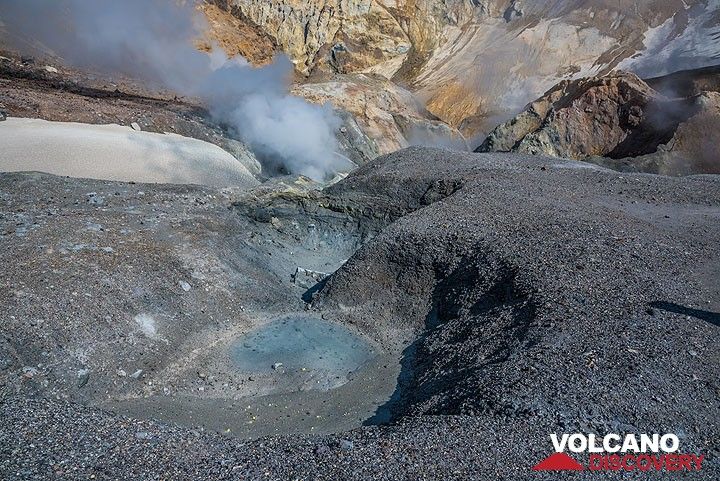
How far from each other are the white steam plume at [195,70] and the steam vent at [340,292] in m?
0.15

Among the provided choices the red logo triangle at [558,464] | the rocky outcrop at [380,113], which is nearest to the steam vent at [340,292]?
the red logo triangle at [558,464]

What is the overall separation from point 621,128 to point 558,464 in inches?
732

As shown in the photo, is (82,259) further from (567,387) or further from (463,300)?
(567,387)

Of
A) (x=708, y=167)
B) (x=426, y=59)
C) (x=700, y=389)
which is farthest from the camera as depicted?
(x=426, y=59)

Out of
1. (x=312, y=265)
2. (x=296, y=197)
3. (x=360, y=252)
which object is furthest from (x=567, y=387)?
(x=296, y=197)

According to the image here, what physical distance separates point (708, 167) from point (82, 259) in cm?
1698

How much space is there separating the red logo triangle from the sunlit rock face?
27.5 m

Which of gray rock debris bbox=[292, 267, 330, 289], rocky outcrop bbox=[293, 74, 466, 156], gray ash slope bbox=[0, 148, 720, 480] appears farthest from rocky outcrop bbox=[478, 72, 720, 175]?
gray rock debris bbox=[292, 267, 330, 289]

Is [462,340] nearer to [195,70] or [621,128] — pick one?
[621,128]

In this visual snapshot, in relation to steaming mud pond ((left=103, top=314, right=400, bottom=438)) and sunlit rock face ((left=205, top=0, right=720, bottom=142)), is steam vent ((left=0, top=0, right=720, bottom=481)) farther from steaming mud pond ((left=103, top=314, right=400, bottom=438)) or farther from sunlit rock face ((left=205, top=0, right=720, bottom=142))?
sunlit rock face ((left=205, top=0, right=720, bottom=142))

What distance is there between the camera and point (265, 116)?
58.6ft

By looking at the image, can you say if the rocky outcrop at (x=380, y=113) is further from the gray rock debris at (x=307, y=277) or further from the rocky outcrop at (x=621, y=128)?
the gray rock debris at (x=307, y=277)

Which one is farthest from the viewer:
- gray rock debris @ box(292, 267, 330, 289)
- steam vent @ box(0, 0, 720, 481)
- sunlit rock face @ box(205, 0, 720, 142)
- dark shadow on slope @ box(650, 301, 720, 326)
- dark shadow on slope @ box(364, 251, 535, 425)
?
sunlit rock face @ box(205, 0, 720, 142)

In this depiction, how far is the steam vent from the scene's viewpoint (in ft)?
16.2
